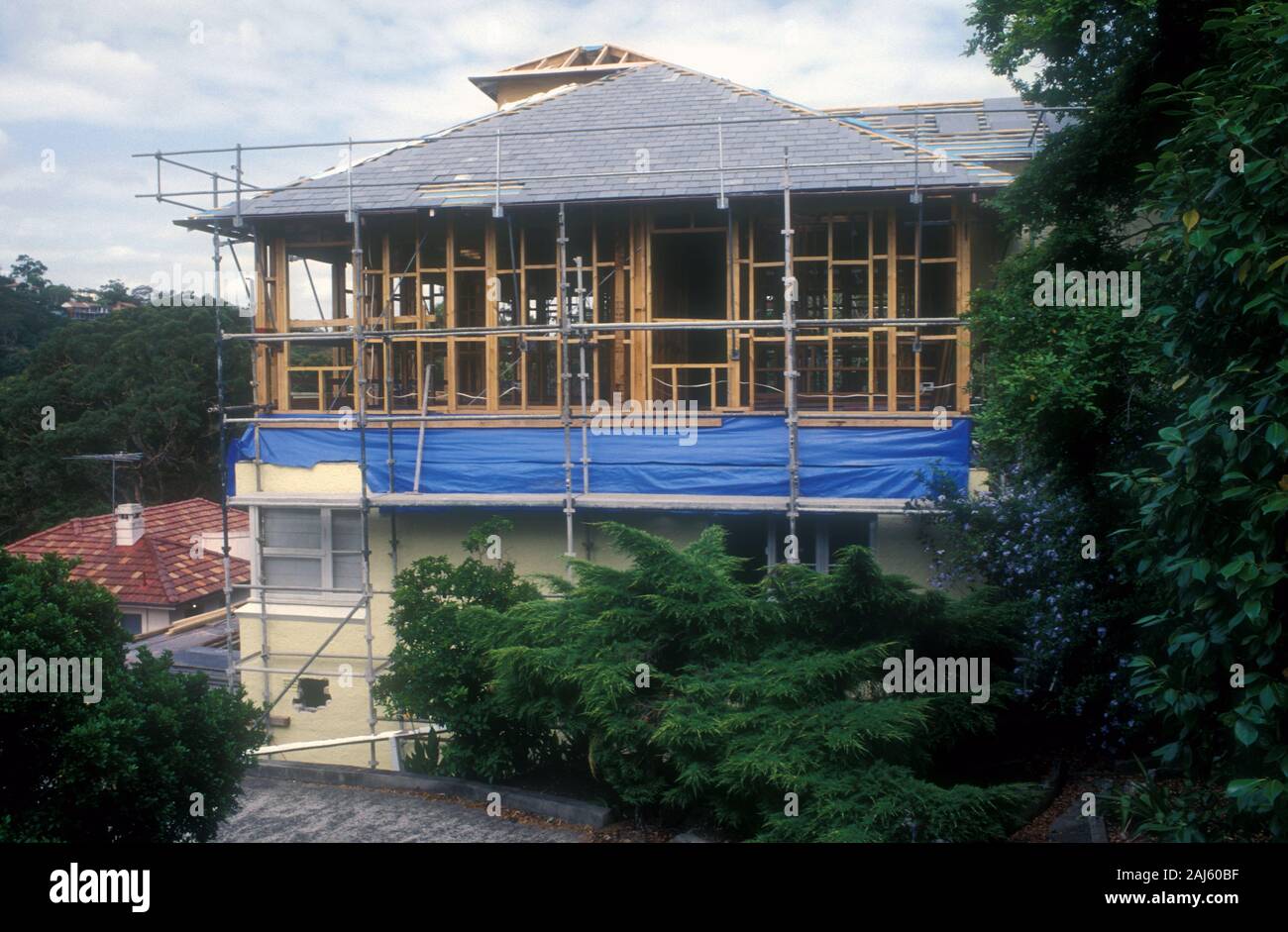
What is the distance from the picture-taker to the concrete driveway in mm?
9094

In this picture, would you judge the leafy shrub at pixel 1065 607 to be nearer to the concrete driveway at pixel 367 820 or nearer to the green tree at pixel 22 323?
the concrete driveway at pixel 367 820

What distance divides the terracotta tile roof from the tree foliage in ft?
34.7

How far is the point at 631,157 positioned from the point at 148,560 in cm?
1159

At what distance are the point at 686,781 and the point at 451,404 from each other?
7.71 meters

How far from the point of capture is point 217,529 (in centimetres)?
2139

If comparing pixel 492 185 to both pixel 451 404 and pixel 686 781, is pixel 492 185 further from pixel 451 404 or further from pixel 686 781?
pixel 686 781

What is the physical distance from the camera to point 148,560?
19.1m

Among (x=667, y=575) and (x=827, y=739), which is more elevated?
(x=667, y=575)

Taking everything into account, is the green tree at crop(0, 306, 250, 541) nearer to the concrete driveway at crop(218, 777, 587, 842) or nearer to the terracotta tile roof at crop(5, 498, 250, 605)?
the terracotta tile roof at crop(5, 498, 250, 605)

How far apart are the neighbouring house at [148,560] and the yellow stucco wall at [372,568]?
4050mm

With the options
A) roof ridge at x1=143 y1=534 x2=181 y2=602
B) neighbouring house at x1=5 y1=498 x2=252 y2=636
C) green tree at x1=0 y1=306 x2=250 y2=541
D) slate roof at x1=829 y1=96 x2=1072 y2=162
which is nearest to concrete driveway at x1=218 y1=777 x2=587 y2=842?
neighbouring house at x1=5 y1=498 x2=252 y2=636

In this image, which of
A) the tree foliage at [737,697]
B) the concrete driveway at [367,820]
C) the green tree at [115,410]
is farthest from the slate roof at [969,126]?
the green tree at [115,410]

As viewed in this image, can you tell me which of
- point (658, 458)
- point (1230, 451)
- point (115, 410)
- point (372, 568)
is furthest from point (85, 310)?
point (1230, 451)

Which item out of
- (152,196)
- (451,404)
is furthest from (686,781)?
(152,196)
